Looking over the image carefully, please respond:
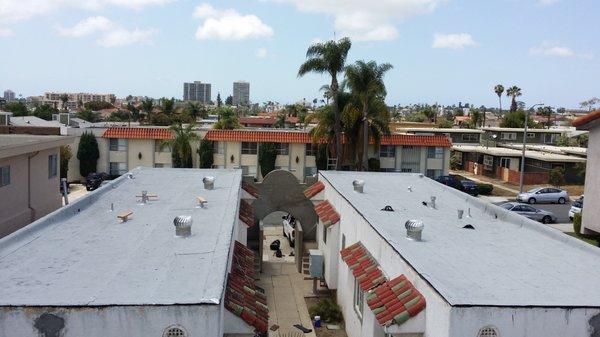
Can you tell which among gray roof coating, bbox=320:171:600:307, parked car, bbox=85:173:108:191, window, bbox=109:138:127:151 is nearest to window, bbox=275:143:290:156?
window, bbox=109:138:127:151

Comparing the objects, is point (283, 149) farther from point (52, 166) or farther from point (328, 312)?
point (328, 312)

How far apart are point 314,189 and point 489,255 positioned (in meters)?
13.8

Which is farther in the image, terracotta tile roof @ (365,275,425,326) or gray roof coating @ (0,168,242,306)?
terracotta tile roof @ (365,275,425,326)

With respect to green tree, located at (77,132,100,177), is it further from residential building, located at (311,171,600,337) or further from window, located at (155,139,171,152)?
residential building, located at (311,171,600,337)

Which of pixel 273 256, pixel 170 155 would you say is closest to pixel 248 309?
pixel 273 256

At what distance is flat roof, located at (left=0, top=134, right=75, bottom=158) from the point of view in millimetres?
19727

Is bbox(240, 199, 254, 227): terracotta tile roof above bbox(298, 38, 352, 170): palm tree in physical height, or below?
below

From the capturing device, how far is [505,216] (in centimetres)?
1825

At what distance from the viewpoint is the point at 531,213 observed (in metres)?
37.4

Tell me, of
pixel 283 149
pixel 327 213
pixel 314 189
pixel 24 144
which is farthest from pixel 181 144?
pixel 327 213

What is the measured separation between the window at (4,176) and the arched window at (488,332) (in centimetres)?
1663

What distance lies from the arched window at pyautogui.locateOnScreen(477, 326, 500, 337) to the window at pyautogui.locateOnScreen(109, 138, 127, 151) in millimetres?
44249

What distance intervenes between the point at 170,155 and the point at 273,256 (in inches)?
961

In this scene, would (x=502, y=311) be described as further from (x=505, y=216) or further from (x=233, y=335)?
(x=505, y=216)
